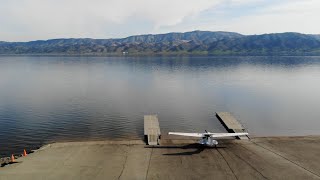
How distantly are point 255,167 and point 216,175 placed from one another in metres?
6.95

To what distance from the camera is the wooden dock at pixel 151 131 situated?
187 feet

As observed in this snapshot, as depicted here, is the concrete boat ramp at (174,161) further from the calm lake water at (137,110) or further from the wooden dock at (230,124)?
the calm lake water at (137,110)

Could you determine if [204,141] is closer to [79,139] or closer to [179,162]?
[179,162]

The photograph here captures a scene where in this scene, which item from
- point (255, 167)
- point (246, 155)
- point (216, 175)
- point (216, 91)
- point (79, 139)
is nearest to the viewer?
point (216, 175)

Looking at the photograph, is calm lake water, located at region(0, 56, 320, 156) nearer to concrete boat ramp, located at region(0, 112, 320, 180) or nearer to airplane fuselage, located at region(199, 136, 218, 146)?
concrete boat ramp, located at region(0, 112, 320, 180)

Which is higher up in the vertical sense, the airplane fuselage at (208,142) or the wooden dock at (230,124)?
the airplane fuselage at (208,142)

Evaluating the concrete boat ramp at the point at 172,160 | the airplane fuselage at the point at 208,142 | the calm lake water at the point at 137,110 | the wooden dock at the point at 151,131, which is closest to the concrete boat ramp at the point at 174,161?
the concrete boat ramp at the point at 172,160

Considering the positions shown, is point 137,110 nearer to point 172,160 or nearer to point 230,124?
point 230,124

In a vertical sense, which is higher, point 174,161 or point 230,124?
point 230,124

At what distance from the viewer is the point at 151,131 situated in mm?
61188

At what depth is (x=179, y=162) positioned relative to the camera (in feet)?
152

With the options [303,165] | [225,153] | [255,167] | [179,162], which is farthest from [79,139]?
[303,165]

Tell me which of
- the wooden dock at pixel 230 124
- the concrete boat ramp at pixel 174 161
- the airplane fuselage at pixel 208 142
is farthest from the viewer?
the wooden dock at pixel 230 124

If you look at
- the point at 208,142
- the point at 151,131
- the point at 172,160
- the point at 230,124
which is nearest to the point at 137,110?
the point at 151,131
